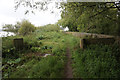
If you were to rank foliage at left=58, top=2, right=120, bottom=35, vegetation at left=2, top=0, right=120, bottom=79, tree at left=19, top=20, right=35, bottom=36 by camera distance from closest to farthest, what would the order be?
1. vegetation at left=2, top=0, right=120, bottom=79
2. foliage at left=58, top=2, right=120, bottom=35
3. tree at left=19, top=20, right=35, bottom=36

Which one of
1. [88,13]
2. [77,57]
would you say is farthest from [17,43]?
[88,13]

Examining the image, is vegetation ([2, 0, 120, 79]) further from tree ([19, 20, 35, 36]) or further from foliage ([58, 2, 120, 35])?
tree ([19, 20, 35, 36])

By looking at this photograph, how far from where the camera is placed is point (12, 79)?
2.47 metres

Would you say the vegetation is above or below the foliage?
below

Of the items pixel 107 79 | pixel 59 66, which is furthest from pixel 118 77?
pixel 59 66

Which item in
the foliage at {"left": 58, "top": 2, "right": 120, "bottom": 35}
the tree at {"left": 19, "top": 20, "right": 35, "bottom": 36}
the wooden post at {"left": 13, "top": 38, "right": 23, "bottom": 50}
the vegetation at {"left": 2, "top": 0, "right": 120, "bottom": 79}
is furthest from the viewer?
the tree at {"left": 19, "top": 20, "right": 35, "bottom": 36}

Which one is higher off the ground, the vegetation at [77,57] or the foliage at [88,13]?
the foliage at [88,13]

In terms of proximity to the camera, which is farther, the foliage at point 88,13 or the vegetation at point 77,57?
the foliage at point 88,13

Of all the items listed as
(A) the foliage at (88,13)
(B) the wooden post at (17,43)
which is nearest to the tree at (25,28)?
(B) the wooden post at (17,43)

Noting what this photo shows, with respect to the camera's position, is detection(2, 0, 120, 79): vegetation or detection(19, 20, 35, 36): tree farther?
detection(19, 20, 35, 36): tree

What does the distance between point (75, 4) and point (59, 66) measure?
3486mm

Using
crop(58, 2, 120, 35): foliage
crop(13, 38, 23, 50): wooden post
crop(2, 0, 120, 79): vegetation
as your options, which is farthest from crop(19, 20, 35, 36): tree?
crop(58, 2, 120, 35): foliage

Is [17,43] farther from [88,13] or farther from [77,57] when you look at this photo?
[88,13]

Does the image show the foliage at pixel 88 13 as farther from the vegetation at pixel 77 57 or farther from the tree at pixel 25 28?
the tree at pixel 25 28
